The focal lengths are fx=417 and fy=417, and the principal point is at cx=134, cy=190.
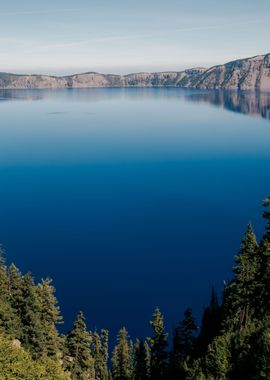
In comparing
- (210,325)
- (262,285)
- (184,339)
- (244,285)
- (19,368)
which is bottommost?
(184,339)

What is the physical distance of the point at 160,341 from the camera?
54656mm

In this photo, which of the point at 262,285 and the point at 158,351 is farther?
the point at 158,351

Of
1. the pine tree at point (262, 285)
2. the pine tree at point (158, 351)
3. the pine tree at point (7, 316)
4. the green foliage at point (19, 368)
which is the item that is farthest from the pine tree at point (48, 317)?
the pine tree at point (262, 285)

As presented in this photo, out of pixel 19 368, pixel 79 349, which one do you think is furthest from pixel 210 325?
pixel 19 368

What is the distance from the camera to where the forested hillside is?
3091 centimetres

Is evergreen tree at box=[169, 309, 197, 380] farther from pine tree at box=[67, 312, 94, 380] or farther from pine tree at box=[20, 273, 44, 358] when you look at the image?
pine tree at box=[20, 273, 44, 358]

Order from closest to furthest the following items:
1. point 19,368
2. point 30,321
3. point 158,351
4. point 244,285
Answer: point 19,368
point 244,285
point 30,321
point 158,351

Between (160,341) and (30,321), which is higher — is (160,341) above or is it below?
below

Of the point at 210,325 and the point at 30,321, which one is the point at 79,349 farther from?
the point at 210,325

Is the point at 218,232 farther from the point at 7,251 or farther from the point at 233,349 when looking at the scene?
the point at 233,349

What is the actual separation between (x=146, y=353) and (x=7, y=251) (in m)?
62.9

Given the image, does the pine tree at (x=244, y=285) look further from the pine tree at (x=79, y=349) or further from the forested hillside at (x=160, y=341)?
the pine tree at (x=79, y=349)

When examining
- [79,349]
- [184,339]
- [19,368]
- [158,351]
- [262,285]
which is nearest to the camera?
[19,368]

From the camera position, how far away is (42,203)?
5787 inches
